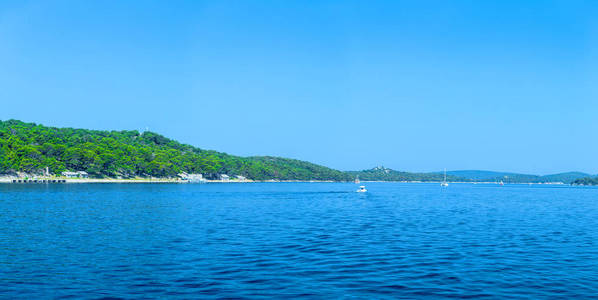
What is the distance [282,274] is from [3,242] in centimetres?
2365

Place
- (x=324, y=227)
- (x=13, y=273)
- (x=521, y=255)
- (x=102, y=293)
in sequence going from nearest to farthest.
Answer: (x=102, y=293)
(x=13, y=273)
(x=521, y=255)
(x=324, y=227)

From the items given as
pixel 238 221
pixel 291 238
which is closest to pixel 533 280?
pixel 291 238

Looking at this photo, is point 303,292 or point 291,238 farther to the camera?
point 291,238

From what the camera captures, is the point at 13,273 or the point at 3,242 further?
the point at 3,242

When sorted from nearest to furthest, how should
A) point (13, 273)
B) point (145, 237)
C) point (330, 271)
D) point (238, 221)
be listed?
point (13, 273)
point (330, 271)
point (145, 237)
point (238, 221)

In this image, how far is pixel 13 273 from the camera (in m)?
24.3

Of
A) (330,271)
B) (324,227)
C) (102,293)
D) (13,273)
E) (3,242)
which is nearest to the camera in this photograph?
(102,293)

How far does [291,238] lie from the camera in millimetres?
40156

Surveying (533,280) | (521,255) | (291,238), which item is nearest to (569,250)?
(521,255)

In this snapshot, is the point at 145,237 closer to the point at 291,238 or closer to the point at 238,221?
the point at 291,238

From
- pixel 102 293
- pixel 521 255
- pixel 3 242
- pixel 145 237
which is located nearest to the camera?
pixel 102 293

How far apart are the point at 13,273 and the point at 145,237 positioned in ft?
48.9

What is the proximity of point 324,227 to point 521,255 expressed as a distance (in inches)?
848

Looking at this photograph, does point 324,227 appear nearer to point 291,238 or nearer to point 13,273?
point 291,238
